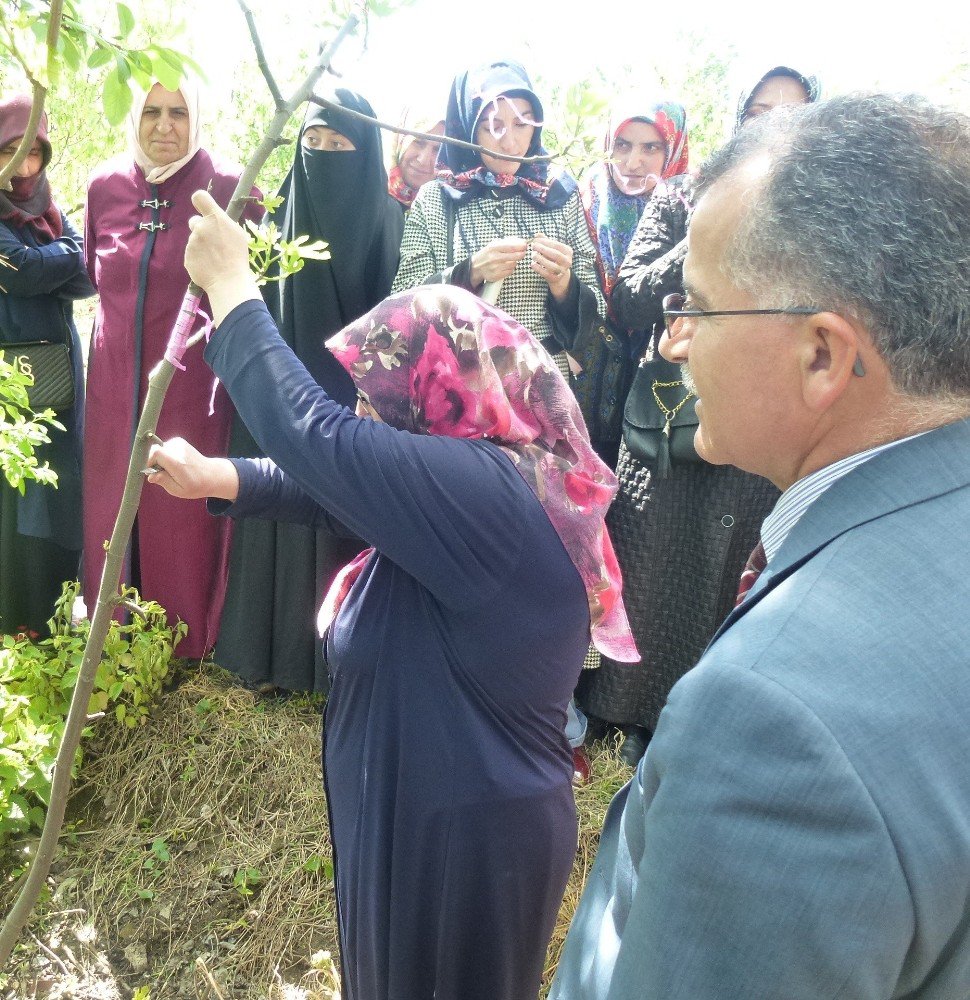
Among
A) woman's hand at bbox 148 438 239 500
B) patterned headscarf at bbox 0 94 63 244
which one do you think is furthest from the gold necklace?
patterned headscarf at bbox 0 94 63 244

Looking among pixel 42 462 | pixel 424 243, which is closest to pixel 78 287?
pixel 42 462

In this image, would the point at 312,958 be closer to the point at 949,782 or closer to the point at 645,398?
the point at 645,398

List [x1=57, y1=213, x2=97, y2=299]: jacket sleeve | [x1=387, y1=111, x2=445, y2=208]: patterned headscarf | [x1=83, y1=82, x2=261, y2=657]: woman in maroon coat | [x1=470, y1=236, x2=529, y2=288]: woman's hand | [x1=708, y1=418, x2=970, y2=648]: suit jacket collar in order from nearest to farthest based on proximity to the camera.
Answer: [x1=708, y1=418, x2=970, y2=648]: suit jacket collar → [x1=470, y1=236, x2=529, y2=288]: woman's hand → [x1=83, y1=82, x2=261, y2=657]: woman in maroon coat → [x1=57, y1=213, x2=97, y2=299]: jacket sleeve → [x1=387, y1=111, x2=445, y2=208]: patterned headscarf

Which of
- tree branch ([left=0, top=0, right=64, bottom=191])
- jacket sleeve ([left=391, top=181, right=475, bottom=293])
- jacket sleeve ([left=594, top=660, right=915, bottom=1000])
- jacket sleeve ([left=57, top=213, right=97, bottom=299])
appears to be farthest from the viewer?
jacket sleeve ([left=57, top=213, right=97, bottom=299])

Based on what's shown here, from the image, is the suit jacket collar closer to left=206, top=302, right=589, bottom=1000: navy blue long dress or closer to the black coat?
left=206, top=302, right=589, bottom=1000: navy blue long dress

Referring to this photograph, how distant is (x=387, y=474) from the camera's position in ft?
4.35

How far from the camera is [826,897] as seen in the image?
2.03ft

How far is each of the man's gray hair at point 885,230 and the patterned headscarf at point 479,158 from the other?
206 centimetres

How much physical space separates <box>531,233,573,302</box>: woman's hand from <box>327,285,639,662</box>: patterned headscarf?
110cm

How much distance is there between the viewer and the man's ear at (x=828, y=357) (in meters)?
0.80

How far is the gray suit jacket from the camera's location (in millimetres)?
619

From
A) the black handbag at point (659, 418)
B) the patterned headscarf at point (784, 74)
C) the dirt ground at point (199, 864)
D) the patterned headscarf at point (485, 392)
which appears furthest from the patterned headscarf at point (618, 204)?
the dirt ground at point (199, 864)

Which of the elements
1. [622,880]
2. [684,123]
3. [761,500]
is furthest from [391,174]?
[622,880]

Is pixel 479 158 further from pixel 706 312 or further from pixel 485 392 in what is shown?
pixel 706 312
